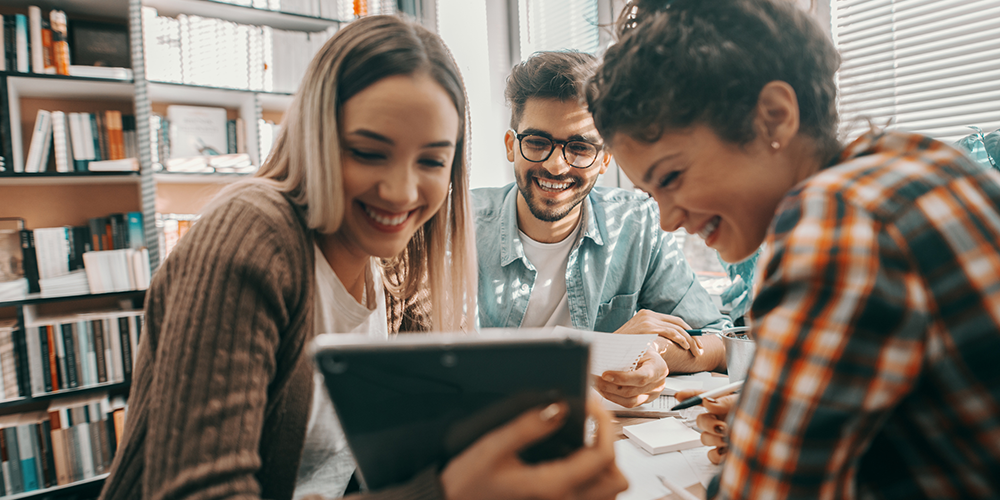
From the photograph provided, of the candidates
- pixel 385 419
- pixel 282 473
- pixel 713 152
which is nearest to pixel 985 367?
pixel 713 152

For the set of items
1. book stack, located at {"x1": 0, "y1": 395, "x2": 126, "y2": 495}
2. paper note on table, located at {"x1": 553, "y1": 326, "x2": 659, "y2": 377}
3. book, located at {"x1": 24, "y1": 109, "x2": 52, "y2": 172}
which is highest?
book, located at {"x1": 24, "y1": 109, "x2": 52, "y2": 172}

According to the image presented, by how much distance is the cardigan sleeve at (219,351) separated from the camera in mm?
583

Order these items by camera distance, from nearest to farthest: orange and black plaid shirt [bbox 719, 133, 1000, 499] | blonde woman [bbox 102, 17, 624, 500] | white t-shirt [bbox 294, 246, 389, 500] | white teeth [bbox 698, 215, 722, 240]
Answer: orange and black plaid shirt [bbox 719, 133, 1000, 499], blonde woman [bbox 102, 17, 624, 500], white teeth [bbox 698, 215, 722, 240], white t-shirt [bbox 294, 246, 389, 500]

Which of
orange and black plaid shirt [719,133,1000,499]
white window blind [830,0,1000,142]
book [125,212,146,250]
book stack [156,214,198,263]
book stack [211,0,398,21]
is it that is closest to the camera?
orange and black plaid shirt [719,133,1000,499]

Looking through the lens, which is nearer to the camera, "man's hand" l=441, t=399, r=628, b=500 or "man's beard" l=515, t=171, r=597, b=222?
"man's hand" l=441, t=399, r=628, b=500

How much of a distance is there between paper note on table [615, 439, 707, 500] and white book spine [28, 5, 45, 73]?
→ 2515 mm

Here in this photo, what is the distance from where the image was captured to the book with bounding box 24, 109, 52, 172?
2.03 m

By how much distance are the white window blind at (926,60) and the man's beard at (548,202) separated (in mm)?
816

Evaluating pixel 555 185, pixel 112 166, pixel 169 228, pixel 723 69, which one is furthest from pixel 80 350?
pixel 723 69

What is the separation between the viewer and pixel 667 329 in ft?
4.31

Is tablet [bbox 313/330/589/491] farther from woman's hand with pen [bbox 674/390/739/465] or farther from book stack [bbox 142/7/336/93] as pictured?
book stack [bbox 142/7/336/93]

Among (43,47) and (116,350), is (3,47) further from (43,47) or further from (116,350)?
(116,350)

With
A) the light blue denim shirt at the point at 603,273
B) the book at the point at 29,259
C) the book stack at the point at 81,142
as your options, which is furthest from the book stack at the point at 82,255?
the light blue denim shirt at the point at 603,273

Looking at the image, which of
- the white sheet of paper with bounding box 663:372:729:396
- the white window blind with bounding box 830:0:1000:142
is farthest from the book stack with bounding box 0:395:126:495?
the white window blind with bounding box 830:0:1000:142
